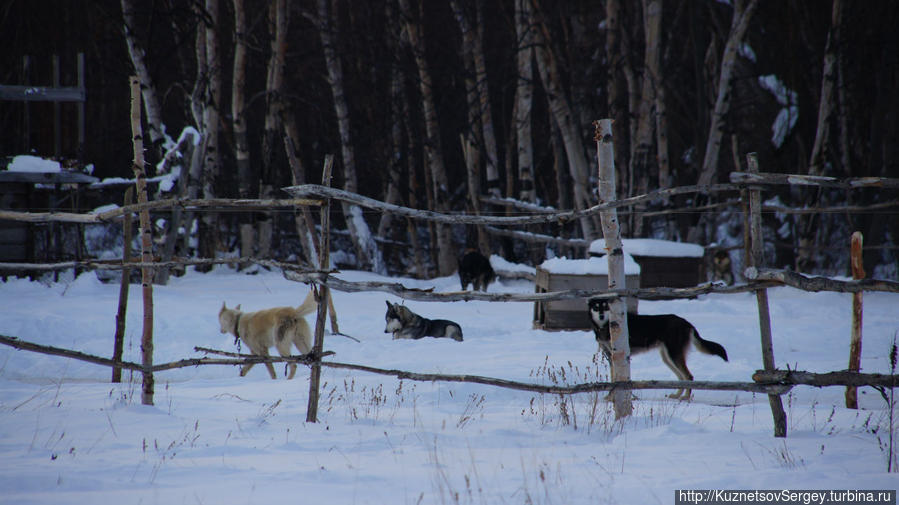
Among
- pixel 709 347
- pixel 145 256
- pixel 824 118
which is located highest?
pixel 824 118

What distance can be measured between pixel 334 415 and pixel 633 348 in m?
3.56

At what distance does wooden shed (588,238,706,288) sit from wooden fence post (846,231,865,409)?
21.9ft

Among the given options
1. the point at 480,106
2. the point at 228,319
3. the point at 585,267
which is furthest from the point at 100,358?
the point at 480,106

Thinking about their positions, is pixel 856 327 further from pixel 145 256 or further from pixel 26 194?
pixel 26 194

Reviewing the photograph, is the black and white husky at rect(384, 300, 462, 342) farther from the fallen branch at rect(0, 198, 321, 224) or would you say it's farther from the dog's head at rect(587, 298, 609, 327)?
the fallen branch at rect(0, 198, 321, 224)

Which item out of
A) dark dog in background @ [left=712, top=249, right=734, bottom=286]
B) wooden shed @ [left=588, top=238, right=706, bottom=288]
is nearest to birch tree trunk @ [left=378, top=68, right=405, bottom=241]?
wooden shed @ [left=588, top=238, right=706, bottom=288]

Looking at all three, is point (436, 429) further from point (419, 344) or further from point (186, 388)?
point (419, 344)

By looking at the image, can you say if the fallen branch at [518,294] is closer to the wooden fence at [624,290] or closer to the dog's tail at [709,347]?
the wooden fence at [624,290]

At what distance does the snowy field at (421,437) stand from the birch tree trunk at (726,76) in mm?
6616

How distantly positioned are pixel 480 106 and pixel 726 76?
6.38 m

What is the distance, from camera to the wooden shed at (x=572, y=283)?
1019cm

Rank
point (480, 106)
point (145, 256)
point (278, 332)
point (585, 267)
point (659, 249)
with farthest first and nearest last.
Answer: point (480, 106), point (659, 249), point (585, 267), point (278, 332), point (145, 256)

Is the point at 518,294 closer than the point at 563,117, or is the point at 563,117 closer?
the point at 518,294

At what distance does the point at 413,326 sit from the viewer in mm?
10266
